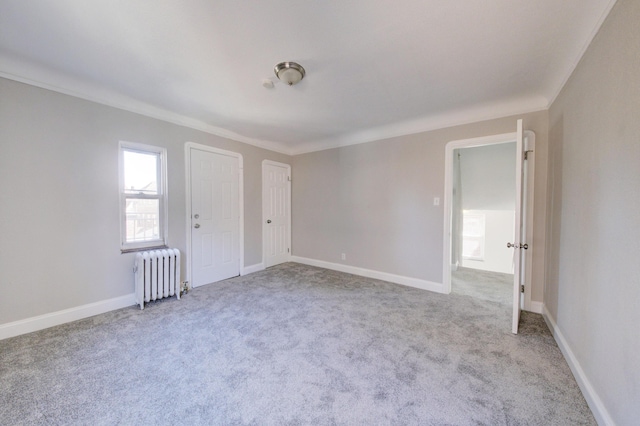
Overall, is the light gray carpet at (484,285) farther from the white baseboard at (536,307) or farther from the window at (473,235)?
the window at (473,235)

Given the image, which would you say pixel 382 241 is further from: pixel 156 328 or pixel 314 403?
pixel 156 328

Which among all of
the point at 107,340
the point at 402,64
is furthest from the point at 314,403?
the point at 402,64

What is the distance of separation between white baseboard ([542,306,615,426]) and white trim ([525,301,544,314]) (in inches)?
21.2

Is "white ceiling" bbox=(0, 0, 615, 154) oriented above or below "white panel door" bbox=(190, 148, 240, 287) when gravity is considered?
above

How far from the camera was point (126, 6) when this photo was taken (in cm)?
147

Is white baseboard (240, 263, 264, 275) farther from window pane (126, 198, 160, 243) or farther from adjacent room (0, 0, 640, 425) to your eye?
window pane (126, 198, 160, 243)

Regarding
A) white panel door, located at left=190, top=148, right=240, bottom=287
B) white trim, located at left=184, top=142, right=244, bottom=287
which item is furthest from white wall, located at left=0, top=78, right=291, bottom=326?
white panel door, located at left=190, top=148, right=240, bottom=287

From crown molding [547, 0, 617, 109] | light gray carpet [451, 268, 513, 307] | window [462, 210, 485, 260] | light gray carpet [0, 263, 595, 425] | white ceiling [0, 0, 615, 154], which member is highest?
white ceiling [0, 0, 615, 154]

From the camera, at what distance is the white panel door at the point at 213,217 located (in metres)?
3.44

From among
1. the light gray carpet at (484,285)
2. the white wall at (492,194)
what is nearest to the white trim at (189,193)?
the light gray carpet at (484,285)

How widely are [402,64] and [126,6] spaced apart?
6.80 ft

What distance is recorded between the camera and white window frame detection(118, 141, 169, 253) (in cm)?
275

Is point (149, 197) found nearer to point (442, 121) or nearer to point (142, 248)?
point (142, 248)

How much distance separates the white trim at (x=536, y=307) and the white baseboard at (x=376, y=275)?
94 cm
